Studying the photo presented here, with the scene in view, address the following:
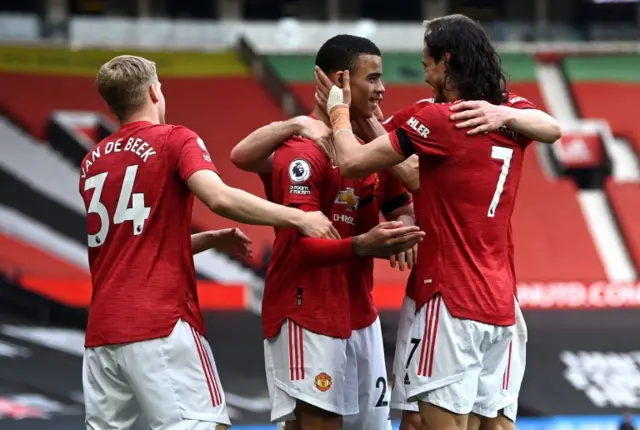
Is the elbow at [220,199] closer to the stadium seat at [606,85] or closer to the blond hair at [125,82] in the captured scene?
the blond hair at [125,82]

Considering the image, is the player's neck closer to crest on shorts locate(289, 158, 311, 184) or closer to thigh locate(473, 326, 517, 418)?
crest on shorts locate(289, 158, 311, 184)

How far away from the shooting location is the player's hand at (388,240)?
12.8ft

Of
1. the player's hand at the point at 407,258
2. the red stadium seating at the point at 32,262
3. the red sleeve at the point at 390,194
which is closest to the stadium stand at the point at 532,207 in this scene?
the red stadium seating at the point at 32,262

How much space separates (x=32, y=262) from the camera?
49.2 feet

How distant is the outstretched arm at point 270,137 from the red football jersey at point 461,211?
0.62 metres

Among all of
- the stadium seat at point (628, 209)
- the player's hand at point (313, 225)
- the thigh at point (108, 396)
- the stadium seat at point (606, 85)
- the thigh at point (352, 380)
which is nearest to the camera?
the player's hand at point (313, 225)

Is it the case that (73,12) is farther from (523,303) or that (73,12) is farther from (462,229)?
(462,229)

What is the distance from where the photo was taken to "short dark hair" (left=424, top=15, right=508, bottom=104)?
401cm

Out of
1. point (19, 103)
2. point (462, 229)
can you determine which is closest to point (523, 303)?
point (19, 103)

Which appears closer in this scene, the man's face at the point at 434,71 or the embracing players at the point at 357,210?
the man's face at the point at 434,71

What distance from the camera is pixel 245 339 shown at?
565 inches

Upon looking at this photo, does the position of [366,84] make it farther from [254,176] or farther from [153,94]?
[254,176]

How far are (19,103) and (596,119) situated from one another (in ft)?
36.3

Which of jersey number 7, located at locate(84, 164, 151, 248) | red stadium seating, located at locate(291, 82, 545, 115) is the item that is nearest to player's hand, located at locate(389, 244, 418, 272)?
jersey number 7, located at locate(84, 164, 151, 248)
